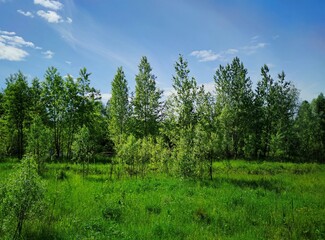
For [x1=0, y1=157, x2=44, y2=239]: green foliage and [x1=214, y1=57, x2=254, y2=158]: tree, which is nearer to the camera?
[x1=0, y1=157, x2=44, y2=239]: green foliage

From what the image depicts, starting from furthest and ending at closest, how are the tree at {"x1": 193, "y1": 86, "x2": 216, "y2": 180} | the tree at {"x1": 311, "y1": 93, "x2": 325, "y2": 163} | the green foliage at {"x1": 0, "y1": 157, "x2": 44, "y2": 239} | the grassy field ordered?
the tree at {"x1": 311, "y1": 93, "x2": 325, "y2": 163}
the tree at {"x1": 193, "y1": 86, "x2": 216, "y2": 180}
the grassy field
the green foliage at {"x1": 0, "y1": 157, "x2": 44, "y2": 239}

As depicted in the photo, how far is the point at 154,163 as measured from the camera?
23.7 m

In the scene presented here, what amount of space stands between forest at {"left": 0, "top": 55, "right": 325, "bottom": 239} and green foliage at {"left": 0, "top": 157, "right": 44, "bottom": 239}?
0.03 m

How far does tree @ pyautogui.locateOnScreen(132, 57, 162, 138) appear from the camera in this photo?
4409cm

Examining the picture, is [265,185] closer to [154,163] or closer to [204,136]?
[204,136]

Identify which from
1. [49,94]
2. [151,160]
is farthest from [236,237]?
[49,94]

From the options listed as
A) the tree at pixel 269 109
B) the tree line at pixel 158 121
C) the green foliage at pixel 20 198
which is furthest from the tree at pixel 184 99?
the tree at pixel 269 109

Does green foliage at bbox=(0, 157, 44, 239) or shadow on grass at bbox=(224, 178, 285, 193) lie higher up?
green foliage at bbox=(0, 157, 44, 239)

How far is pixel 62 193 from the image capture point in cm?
1187

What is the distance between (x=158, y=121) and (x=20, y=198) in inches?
1508

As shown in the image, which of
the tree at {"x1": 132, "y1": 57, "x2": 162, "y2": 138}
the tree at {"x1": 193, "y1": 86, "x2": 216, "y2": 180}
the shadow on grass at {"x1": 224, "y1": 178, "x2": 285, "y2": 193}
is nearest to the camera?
the shadow on grass at {"x1": 224, "y1": 178, "x2": 285, "y2": 193}

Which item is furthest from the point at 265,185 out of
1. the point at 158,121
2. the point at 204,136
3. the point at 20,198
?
the point at 158,121

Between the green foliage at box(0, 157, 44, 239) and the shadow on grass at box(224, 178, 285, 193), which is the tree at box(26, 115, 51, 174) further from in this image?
the shadow on grass at box(224, 178, 285, 193)

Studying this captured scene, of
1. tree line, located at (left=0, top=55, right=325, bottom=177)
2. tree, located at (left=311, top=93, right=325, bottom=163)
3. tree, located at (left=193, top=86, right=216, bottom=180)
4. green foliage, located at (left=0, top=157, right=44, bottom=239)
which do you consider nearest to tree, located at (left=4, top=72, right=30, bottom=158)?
tree line, located at (left=0, top=55, right=325, bottom=177)
